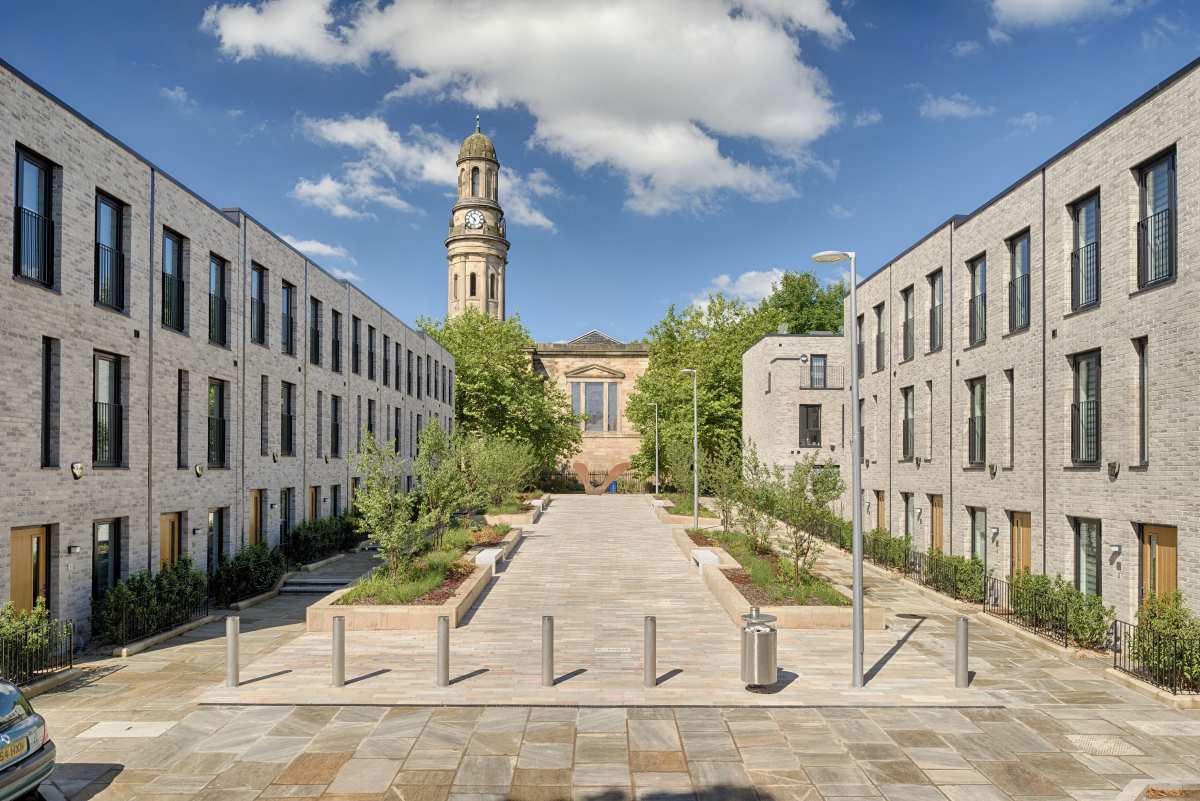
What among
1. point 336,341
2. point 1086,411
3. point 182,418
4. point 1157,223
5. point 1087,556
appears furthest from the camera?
point 336,341

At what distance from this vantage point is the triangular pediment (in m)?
69.2

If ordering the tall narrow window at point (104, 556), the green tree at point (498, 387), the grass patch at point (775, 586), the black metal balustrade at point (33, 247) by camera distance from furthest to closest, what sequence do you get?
the green tree at point (498, 387) → the grass patch at point (775, 586) → the tall narrow window at point (104, 556) → the black metal balustrade at point (33, 247)

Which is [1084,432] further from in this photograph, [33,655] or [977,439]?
[33,655]

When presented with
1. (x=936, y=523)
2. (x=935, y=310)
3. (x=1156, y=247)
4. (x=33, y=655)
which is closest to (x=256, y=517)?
(x=33, y=655)

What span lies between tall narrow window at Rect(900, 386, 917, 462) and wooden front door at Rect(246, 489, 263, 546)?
17.6 meters

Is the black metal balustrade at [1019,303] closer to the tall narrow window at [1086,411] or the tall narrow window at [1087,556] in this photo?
the tall narrow window at [1086,411]

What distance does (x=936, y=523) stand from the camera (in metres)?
22.9

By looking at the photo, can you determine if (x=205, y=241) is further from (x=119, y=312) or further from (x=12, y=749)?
(x=12, y=749)

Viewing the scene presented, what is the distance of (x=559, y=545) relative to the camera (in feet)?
95.5

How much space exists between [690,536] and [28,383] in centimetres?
2008

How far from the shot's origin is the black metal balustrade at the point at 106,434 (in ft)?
49.9

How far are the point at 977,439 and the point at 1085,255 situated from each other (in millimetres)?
5764

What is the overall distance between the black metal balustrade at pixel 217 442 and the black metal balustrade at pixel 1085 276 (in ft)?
59.8

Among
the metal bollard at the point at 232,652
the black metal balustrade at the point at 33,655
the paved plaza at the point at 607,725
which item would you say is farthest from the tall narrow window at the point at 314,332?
the metal bollard at the point at 232,652
